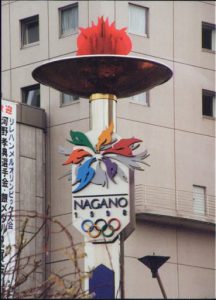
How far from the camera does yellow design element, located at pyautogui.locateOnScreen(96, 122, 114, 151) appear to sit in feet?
104

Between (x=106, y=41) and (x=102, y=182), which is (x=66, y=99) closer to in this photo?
(x=102, y=182)

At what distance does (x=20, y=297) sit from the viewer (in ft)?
65.7

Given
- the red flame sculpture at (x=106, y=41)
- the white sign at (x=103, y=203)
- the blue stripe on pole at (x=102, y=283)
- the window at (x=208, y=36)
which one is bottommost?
the blue stripe on pole at (x=102, y=283)

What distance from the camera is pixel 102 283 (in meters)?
29.9

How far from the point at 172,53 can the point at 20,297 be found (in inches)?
1480

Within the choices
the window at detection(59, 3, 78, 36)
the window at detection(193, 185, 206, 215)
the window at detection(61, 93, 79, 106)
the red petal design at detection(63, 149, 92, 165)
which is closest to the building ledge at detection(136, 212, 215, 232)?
the window at detection(193, 185, 206, 215)

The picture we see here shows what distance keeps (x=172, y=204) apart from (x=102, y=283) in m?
25.7

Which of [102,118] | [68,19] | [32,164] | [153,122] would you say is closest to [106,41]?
[102,118]

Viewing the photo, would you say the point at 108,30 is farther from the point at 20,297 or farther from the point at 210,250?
the point at 210,250

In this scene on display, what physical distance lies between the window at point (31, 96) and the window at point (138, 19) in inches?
179

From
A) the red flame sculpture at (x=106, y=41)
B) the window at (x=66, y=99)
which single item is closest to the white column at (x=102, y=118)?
the red flame sculpture at (x=106, y=41)

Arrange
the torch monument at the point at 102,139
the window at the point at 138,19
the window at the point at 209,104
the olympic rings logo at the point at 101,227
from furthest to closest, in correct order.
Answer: the window at the point at 209,104 → the window at the point at 138,19 → the olympic rings logo at the point at 101,227 → the torch monument at the point at 102,139

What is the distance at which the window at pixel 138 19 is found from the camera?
5631 cm

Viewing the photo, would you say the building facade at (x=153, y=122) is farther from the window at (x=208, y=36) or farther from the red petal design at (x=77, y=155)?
the red petal design at (x=77, y=155)
